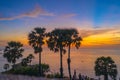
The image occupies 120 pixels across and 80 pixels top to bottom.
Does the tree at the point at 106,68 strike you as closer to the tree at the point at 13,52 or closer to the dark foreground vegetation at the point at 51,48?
the dark foreground vegetation at the point at 51,48

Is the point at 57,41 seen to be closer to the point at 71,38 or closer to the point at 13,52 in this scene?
the point at 71,38

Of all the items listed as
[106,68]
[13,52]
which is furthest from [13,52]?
[106,68]

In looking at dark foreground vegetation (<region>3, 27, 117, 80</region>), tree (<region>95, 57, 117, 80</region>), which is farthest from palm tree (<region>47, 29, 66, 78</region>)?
tree (<region>95, 57, 117, 80</region>)

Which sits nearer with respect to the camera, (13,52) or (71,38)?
(71,38)

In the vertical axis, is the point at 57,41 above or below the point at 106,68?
above

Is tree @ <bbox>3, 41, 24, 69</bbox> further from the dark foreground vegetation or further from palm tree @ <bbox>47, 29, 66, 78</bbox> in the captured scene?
palm tree @ <bbox>47, 29, 66, 78</bbox>

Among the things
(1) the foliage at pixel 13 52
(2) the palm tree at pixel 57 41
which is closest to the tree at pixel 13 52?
(1) the foliage at pixel 13 52

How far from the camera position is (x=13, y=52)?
71.1 metres

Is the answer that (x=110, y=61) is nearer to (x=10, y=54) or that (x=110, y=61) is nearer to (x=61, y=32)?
(x=61, y=32)

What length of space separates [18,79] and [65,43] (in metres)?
45.6

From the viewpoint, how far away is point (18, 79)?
11438 millimetres

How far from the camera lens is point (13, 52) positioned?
2800 inches

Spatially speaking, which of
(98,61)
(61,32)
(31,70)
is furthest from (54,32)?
(98,61)

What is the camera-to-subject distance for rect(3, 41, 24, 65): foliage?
7056 centimetres
